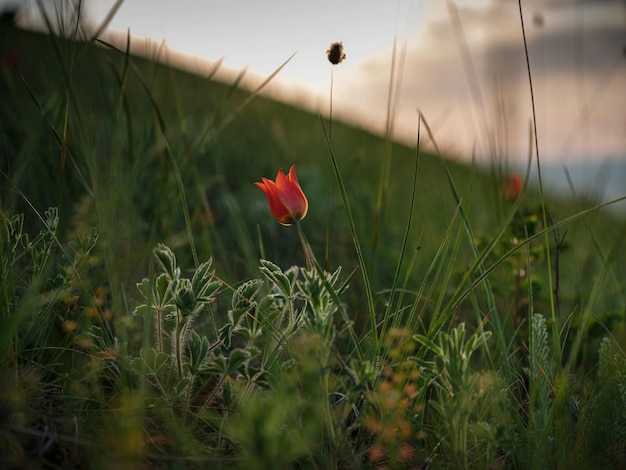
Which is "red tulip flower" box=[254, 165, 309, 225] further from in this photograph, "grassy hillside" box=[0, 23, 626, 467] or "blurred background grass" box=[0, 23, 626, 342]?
"blurred background grass" box=[0, 23, 626, 342]

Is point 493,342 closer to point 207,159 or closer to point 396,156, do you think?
point 207,159

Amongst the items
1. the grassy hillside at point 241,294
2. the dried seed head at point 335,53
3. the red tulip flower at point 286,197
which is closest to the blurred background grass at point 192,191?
the grassy hillside at point 241,294

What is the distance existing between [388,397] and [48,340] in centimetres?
87

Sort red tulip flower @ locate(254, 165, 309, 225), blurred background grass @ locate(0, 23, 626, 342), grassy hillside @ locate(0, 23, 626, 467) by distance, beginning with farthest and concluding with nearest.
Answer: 1. blurred background grass @ locate(0, 23, 626, 342)
2. red tulip flower @ locate(254, 165, 309, 225)
3. grassy hillside @ locate(0, 23, 626, 467)

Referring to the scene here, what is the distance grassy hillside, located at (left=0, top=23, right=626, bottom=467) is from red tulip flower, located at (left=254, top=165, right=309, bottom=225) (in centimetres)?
7

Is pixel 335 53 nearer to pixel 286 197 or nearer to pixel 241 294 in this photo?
pixel 286 197

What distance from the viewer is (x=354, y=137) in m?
5.27

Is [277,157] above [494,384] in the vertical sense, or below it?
above

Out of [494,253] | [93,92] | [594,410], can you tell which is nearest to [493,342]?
[494,253]

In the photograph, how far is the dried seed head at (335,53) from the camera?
3.64ft

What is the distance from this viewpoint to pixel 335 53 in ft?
3.68

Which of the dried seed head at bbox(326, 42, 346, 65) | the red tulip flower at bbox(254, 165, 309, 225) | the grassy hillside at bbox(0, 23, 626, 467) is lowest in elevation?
the grassy hillside at bbox(0, 23, 626, 467)

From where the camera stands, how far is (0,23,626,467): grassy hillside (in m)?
0.97

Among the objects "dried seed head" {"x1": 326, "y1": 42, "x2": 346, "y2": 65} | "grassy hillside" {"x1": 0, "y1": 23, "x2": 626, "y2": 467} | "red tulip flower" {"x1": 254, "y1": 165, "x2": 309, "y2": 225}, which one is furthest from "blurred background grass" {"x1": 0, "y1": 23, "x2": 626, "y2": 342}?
"dried seed head" {"x1": 326, "y1": 42, "x2": 346, "y2": 65}
